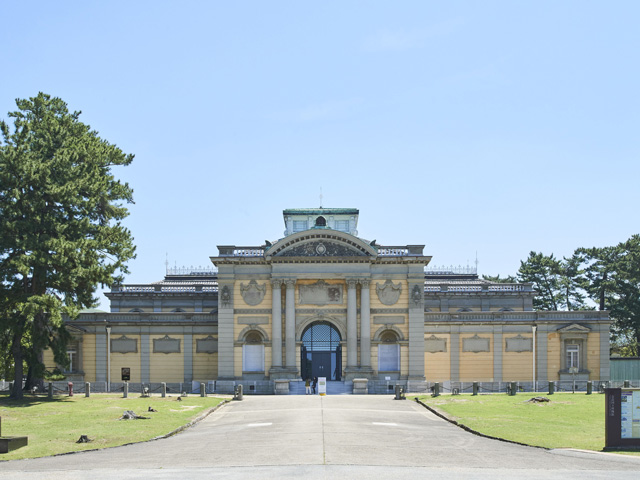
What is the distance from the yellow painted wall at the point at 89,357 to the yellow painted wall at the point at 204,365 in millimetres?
7986

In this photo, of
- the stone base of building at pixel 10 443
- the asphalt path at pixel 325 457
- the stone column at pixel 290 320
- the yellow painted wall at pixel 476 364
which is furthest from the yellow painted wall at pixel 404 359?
the stone base of building at pixel 10 443

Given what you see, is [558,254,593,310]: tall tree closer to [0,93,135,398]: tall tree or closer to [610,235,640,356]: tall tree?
[610,235,640,356]: tall tree

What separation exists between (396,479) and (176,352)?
161ft

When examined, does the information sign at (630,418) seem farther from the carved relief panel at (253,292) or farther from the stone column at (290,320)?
the carved relief panel at (253,292)

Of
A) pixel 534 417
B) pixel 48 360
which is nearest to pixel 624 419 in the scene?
pixel 534 417

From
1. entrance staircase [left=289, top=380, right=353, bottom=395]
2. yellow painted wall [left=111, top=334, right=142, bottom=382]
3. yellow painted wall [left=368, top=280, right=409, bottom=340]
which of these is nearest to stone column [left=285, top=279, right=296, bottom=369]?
entrance staircase [left=289, top=380, right=353, bottom=395]

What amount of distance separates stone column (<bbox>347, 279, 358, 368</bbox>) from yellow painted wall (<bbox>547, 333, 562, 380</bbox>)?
16423 mm

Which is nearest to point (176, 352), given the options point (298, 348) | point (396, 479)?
point (298, 348)

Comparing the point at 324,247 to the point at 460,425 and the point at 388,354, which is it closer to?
the point at 388,354

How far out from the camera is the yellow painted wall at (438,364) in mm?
70312

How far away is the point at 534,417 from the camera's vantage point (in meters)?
41.8

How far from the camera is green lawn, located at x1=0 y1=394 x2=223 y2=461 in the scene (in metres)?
32.7

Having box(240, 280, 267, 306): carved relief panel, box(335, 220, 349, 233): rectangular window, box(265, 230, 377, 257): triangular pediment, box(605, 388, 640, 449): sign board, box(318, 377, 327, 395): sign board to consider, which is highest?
box(335, 220, 349, 233): rectangular window

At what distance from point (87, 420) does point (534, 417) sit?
70.1ft
